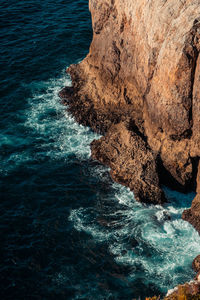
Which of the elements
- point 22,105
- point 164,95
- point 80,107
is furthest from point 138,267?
point 22,105

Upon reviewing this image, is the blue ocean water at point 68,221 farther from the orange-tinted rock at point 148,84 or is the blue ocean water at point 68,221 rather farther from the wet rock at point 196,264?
the orange-tinted rock at point 148,84

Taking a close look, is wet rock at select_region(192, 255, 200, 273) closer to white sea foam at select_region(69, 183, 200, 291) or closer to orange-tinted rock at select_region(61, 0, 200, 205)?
white sea foam at select_region(69, 183, 200, 291)

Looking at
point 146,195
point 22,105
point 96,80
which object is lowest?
point 146,195

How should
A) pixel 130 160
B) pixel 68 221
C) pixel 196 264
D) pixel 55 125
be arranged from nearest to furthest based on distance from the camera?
pixel 196 264 → pixel 68 221 → pixel 130 160 → pixel 55 125

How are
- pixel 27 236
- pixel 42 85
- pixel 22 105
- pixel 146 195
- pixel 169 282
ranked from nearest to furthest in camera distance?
pixel 169 282 → pixel 27 236 → pixel 146 195 → pixel 22 105 → pixel 42 85

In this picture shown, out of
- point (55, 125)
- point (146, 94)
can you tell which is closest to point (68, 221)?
point (146, 94)

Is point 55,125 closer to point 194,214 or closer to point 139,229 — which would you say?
point 139,229

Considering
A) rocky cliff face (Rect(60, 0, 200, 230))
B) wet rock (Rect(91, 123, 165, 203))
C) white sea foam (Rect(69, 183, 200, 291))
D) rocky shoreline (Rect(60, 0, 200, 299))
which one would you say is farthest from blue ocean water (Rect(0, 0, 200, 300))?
rocky cliff face (Rect(60, 0, 200, 230))

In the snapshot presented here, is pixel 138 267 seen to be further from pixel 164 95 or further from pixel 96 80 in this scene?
pixel 96 80
